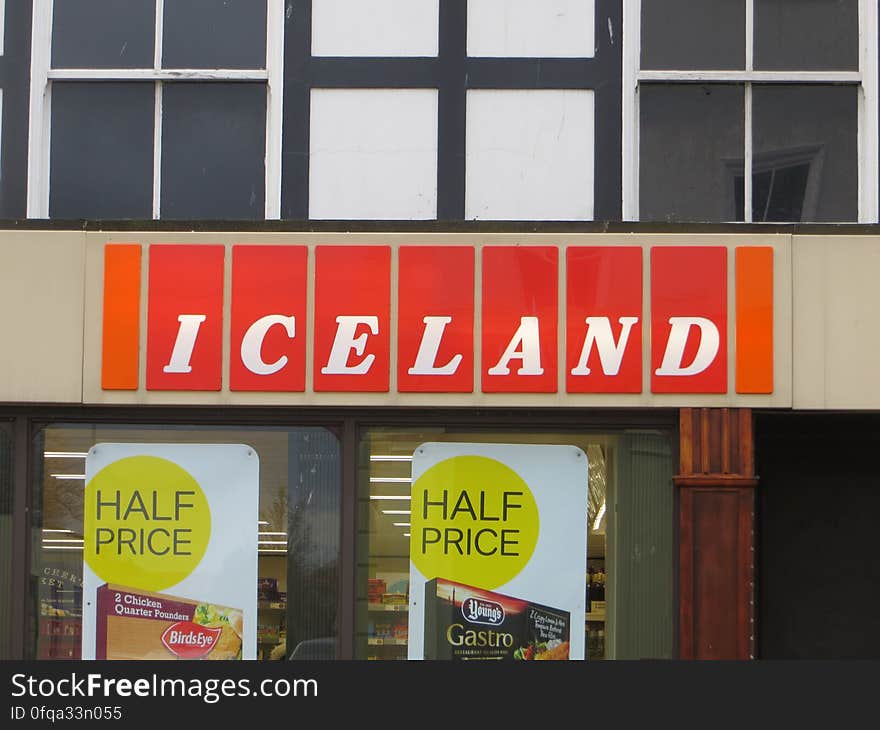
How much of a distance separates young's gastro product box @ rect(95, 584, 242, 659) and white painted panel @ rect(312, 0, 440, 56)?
147 inches

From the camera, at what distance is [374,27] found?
10.4 metres

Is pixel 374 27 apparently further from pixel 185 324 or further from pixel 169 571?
pixel 169 571

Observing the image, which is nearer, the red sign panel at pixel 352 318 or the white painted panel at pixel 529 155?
the red sign panel at pixel 352 318

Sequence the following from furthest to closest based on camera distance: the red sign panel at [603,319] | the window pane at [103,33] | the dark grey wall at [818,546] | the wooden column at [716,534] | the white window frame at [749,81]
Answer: the dark grey wall at [818,546]
the window pane at [103,33]
the white window frame at [749,81]
the red sign panel at [603,319]
the wooden column at [716,534]

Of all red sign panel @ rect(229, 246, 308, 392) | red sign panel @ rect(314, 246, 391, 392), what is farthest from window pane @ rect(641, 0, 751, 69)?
red sign panel @ rect(229, 246, 308, 392)

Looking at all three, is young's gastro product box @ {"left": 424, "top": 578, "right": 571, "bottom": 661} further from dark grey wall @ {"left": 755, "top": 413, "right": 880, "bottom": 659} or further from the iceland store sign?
dark grey wall @ {"left": 755, "top": 413, "right": 880, "bottom": 659}

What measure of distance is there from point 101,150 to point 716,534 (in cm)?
475

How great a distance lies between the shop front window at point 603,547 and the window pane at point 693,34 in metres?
2.49

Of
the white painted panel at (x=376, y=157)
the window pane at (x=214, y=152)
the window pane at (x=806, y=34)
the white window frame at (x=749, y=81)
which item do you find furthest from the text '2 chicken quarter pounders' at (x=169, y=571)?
the window pane at (x=806, y=34)

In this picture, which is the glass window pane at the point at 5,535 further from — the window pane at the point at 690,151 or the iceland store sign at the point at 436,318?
the window pane at the point at 690,151

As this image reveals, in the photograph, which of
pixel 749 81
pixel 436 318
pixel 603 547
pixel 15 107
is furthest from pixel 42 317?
pixel 749 81

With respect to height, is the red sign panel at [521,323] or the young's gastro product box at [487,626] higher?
the red sign panel at [521,323]

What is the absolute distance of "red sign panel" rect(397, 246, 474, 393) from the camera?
32.2ft

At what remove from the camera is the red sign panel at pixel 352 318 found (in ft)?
32.2
